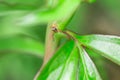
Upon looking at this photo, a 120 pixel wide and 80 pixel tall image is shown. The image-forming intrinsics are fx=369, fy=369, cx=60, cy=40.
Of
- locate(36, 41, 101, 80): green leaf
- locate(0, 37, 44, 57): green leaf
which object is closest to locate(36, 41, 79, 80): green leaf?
locate(36, 41, 101, 80): green leaf

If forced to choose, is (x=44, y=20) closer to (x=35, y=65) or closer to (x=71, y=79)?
(x=71, y=79)

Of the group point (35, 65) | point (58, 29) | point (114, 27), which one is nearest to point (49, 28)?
point (58, 29)

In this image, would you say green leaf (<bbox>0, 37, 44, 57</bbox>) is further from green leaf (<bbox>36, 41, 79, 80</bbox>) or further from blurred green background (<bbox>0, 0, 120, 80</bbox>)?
green leaf (<bbox>36, 41, 79, 80</bbox>)

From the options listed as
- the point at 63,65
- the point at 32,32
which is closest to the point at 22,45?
the point at 32,32

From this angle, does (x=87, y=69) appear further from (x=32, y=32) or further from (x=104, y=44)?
(x=32, y=32)

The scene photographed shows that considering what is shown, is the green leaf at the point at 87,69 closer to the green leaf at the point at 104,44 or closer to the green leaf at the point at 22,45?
the green leaf at the point at 104,44

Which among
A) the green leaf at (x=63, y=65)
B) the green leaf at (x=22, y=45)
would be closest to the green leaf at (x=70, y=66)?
the green leaf at (x=63, y=65)
